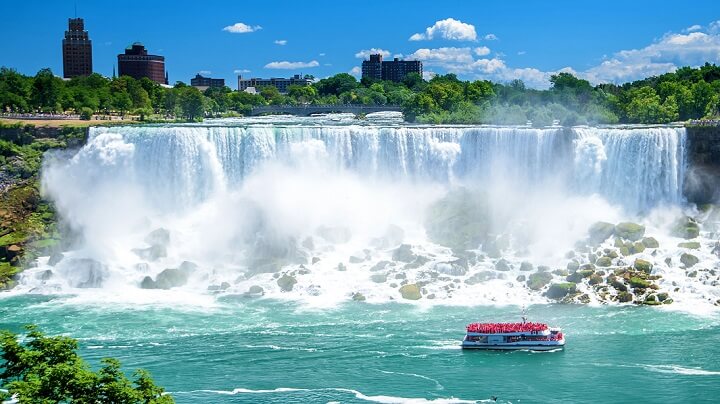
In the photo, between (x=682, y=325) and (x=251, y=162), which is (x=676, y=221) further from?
(x=251, y=162)

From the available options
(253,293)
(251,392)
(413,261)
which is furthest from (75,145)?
(251,392)

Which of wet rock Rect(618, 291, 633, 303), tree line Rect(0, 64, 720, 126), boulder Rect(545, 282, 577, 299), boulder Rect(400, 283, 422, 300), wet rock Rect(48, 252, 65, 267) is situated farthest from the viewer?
tree line Rect(0, 64, 720, 126)

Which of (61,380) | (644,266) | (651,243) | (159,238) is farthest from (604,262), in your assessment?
(61,380)

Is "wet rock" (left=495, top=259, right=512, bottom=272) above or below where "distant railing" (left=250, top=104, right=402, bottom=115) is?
below

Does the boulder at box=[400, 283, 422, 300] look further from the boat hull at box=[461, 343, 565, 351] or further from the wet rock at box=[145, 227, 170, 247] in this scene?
the wet rock at box=[145, 227, 170, 247]

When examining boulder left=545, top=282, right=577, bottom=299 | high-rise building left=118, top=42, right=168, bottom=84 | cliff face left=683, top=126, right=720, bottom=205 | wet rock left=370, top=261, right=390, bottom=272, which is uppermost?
high-rise building left=118, top=42, right=168, bottom=84

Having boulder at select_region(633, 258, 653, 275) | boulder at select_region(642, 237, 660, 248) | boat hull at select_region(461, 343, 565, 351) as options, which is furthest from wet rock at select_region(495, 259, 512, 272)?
boat hull at select_region(461, 343, 565, 351)

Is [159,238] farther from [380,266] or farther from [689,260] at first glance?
[689,260]
